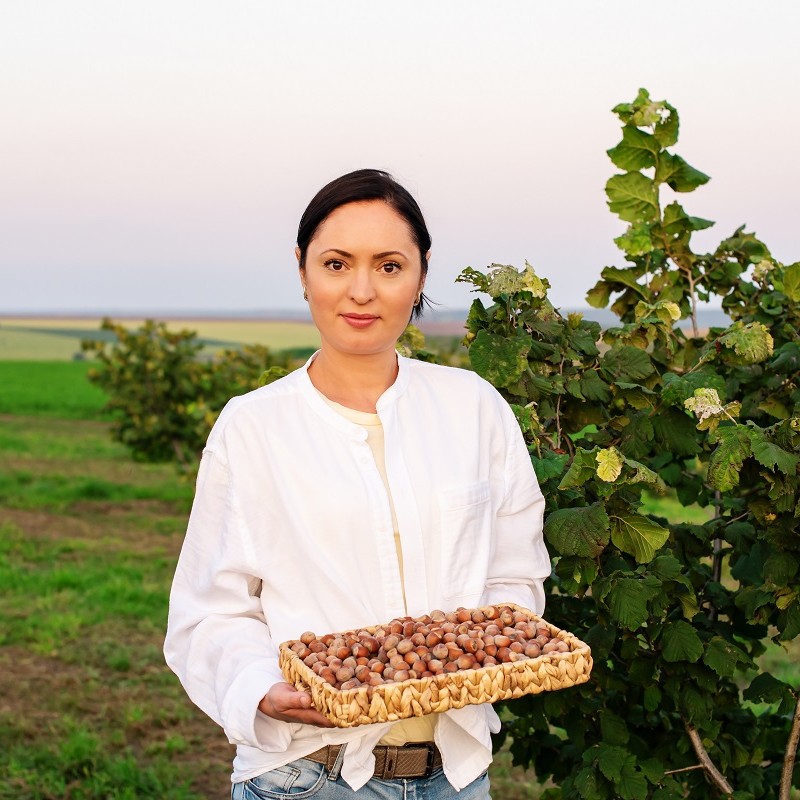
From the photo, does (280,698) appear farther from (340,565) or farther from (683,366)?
(683,366)

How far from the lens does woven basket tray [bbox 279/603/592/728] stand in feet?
6.07

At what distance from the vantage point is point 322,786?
215 cm

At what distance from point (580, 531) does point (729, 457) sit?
43cm

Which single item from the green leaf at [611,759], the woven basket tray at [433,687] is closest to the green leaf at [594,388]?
the green leaf at [611,759]

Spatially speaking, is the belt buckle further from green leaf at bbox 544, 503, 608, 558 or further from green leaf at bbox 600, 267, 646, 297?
green leaf at bbox 600, 267, 646, 297

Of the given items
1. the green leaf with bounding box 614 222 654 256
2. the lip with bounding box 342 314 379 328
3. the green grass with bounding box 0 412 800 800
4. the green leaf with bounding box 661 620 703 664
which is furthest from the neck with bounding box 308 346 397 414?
the green grass with bounding box 0 412 800 800

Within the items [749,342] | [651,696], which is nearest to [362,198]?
[749,342]

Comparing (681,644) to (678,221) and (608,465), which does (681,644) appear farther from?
(678,221)

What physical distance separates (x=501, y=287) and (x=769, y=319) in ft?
3.57

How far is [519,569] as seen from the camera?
7.95ft

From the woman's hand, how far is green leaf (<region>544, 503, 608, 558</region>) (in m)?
0.89

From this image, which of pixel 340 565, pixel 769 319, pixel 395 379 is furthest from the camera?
pixel 769 319

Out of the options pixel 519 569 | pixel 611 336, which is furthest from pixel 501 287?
pixel 519 569

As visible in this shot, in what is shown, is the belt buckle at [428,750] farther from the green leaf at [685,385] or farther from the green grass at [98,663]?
the green grass at [98,663]
